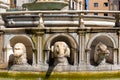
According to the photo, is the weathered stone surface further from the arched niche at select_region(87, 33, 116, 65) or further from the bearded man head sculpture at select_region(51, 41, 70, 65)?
the arched niche at select_region(87, 33, 116, 65)

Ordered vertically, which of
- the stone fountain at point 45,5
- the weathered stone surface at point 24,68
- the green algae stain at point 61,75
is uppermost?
the stone fountain at point 45,5

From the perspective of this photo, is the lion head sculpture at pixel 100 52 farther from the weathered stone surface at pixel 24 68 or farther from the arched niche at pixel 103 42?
the weathered stone surface at pixel 24 68

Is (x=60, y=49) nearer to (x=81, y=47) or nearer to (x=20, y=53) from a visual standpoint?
(x=81, y=47)

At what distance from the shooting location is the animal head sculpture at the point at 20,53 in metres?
13.1

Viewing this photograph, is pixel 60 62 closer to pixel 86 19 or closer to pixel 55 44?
pixel 55 44

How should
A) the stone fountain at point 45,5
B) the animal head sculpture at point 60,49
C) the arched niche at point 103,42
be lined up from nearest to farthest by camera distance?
the animal head sculpture at point 60,49 → the arched niche at point 103,42 → the stone fountain at point 45,5

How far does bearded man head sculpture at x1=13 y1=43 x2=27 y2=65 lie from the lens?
13.1 meters

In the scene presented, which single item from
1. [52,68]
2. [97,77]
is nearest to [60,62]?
[52,68]

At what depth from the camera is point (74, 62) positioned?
43.9 feet

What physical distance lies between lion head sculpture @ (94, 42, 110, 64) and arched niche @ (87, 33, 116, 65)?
0.26m

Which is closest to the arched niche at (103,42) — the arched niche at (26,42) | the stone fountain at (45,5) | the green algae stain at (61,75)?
the green algae stain at (61,75)

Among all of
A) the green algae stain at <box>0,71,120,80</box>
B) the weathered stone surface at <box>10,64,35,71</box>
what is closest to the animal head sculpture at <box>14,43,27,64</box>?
the weathered stone surface at <box>10,64,35,71</box>

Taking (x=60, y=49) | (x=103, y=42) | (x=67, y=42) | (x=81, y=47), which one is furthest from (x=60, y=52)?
(x=103, y=42)

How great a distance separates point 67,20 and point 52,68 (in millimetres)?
2607
